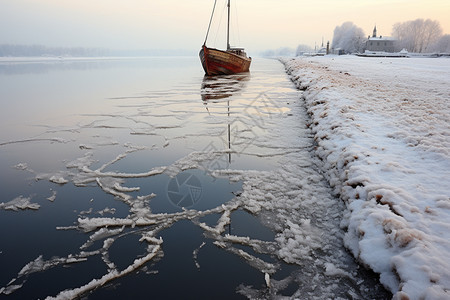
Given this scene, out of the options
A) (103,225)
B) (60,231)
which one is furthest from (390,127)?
(60,231)

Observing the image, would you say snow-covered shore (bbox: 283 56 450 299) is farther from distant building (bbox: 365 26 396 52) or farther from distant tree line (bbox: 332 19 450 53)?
distant building (bbox: 365 26 396 52)

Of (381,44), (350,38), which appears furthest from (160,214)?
(350,38)

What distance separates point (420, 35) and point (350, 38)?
960 inches

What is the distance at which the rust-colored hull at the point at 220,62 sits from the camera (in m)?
25.3

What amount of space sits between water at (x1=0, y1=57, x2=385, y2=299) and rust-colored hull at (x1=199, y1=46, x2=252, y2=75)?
19.4m

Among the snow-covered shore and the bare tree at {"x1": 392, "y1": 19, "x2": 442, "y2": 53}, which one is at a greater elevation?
the bare tree at {"x1": 392, "y1": 19, "x2": 442, "y2": 53}

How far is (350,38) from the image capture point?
111562 mm

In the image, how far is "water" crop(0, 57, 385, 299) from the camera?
2.60 m

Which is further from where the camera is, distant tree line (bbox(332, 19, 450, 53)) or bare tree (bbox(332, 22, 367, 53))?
bare tree (bbox(332, 22, 367, 53))

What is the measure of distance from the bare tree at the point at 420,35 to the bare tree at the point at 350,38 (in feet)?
46.1

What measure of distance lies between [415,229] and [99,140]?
22.8ft

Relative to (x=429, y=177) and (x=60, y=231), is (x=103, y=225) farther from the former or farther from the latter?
(x=429, y=177)

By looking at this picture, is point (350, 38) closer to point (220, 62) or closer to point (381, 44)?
point (381, 44)

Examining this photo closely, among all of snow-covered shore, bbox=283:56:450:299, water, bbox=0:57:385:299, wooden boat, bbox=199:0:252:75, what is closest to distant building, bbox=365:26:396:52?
wooden boat, bbox=199:0:252:75
